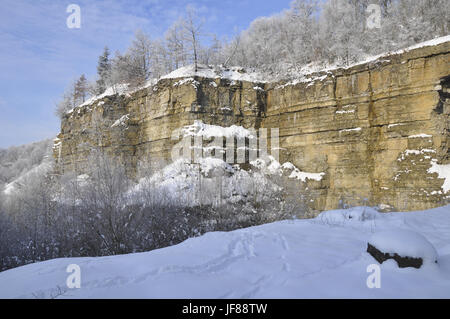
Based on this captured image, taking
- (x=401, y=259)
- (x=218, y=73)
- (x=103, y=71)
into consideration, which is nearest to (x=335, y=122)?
(x=218, y=73)

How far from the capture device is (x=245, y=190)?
1689 centimetres

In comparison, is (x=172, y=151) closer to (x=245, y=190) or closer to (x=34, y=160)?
(x=245, y=190)

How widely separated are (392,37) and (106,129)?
2538 cm

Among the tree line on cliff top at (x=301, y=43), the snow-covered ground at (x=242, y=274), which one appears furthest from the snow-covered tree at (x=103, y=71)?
the snow-covered ground at (x=242, y=274)

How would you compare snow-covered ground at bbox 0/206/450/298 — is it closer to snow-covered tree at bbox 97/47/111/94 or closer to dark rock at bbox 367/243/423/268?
dark rock at bbox 367/243/423/268

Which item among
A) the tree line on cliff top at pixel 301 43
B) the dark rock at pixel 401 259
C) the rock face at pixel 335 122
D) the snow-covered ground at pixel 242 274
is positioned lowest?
the snow-covered ground at pixel 242 274

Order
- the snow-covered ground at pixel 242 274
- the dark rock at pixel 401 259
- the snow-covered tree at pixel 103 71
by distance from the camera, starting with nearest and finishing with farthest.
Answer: the snow-covered ground at pixel 242 274 → the dark rock at pixel 401 259 → the snow-covered tree at pixel 103 71

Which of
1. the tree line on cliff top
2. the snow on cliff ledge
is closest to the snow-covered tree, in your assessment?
the tree line on cliff top

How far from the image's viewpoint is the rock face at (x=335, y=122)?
14398mm

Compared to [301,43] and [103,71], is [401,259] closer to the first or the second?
[301,43]

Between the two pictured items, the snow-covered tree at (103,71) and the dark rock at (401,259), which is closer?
the dark rock at (401,259)

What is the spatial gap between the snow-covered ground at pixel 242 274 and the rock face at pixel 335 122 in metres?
11.8

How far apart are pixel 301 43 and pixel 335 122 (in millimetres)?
15277

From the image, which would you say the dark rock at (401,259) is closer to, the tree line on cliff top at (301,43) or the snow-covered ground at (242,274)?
the snow-covered ground at (242,274)
